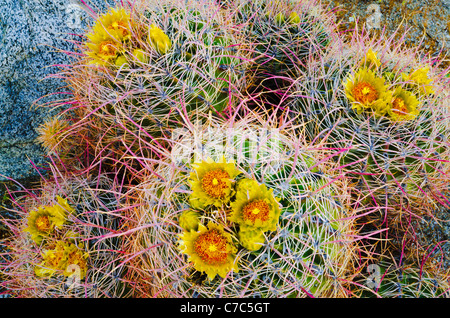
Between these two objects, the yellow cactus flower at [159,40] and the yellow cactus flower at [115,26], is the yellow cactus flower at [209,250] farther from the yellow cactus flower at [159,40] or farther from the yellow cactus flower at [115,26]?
the yellow cactus flower at [115,26]

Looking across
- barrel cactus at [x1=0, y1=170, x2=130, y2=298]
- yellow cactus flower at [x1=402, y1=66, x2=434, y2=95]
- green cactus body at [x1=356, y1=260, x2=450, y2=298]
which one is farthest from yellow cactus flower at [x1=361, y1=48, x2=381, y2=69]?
barrel cactus at [x1=0, y1=170, x2=130, y2=298]

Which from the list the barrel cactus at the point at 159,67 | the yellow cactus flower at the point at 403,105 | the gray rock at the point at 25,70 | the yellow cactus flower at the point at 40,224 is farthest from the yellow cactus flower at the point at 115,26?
the yellow cactus flower at the point at 403,105

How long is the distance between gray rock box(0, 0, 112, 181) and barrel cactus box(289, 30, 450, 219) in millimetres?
1512

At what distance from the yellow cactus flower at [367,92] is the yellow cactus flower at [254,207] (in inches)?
20.7

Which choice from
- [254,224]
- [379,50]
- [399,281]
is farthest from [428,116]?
[254,224]

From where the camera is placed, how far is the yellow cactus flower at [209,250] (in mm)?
833

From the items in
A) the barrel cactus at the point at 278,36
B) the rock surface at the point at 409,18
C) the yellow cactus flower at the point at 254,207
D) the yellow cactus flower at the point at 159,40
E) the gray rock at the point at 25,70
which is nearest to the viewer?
the yellow cactus flower at the point at 254,207

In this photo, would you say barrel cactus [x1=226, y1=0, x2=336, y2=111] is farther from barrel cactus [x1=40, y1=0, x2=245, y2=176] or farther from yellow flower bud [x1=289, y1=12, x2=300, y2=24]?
barrel cactus [x1=40, y1=0, x2=245, y2=176]

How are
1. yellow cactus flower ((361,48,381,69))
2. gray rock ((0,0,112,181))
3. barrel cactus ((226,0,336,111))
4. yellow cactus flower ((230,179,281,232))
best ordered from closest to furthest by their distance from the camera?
yellow cactus flower ((230,179,281,232)) → yellow cactus flower ((361,48,381,69)) → barrel cactus ((226,0,336,111)) → gray rock ((0,0,112,181))

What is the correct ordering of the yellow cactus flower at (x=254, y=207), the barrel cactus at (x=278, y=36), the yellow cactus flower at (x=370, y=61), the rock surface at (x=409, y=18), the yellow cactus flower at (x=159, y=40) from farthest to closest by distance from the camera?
the rock surface at (x=409, y=18) < the barrel cactus at (x=278, y=36) < the yellow cactus flower at (x=370, y=61) < the yellow cactus flower at (x=159, y=40) < the yellow cactus flower at (x=254, y=207)

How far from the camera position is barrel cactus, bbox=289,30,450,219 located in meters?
1.11

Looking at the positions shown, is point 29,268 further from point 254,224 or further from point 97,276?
point 254,224

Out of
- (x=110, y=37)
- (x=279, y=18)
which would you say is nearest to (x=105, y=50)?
(x=110, y=37)

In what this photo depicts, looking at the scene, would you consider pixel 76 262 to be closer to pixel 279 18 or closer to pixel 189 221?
pixel 189 221
